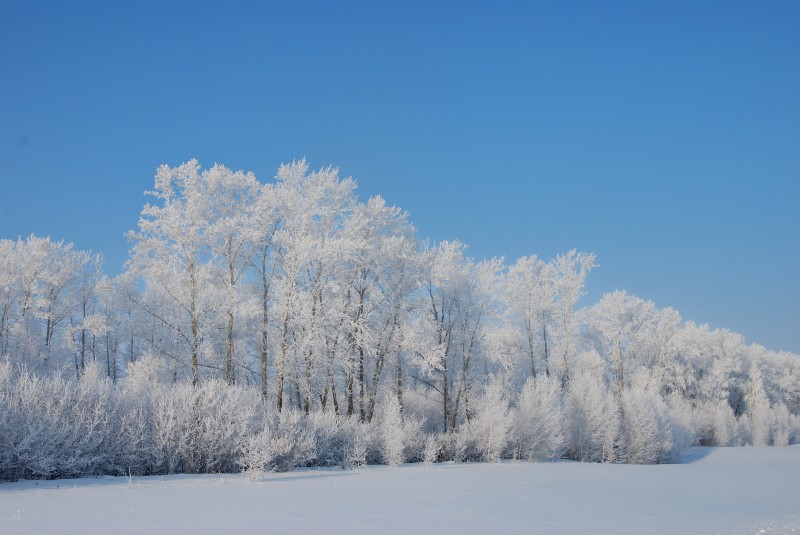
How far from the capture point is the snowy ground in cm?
929

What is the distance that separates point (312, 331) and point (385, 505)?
14.2m

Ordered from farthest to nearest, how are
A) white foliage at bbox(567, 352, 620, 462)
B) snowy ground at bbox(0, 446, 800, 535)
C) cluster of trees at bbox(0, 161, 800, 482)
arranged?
1. white foliage at bbox(567, 352, 620, 462)
2. cluster of trees at bbox(0, 161, 800, 482)
3. snowy ground at bbox(0, 446, 800, 535)

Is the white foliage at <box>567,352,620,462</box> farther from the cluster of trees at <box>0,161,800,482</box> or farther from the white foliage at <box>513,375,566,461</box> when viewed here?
the white foliage at <box>513,375,566,461</box>

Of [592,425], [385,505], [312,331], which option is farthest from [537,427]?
[385,505]

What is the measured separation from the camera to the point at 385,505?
12117mm

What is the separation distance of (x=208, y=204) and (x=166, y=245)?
256 cm

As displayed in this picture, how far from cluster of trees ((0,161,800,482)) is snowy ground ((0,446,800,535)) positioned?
9.39 feet

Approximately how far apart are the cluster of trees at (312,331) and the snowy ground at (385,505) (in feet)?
9.39

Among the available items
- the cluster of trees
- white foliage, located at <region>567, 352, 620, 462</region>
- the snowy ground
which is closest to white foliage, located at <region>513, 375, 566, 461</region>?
the cluster of trees

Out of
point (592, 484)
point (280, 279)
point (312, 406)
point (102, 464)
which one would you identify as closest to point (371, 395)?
point (312, 406)

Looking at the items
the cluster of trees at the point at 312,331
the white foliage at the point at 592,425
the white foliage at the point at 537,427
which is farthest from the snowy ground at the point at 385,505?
the white foliage at the point at 592,425

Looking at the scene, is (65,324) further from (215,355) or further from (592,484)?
(592,484)

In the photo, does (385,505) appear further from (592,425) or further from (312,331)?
(592,425)

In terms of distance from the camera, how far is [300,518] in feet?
32.8
